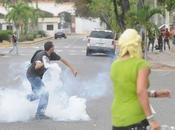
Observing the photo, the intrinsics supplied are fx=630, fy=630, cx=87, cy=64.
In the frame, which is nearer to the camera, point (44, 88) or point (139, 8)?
point (44, 88)

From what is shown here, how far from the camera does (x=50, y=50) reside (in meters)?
11.9

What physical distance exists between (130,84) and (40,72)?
20.8 feet

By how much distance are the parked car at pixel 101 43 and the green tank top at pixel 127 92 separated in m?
34.4

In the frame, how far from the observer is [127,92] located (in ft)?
18.9

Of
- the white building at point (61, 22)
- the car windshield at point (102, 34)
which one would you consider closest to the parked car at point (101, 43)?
the car windshield at point (102, 34)

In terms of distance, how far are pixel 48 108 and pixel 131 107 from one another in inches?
275

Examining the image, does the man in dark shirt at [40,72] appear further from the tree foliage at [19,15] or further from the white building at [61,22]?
the white building at [61,22]

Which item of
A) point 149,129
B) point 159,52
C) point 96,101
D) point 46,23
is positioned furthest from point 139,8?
point 46,23

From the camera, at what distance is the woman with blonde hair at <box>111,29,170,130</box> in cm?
565

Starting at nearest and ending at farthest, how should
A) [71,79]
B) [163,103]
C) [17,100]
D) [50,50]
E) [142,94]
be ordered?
[142,94] → [50,50] → [17,100] → [163,103] → [71,79]

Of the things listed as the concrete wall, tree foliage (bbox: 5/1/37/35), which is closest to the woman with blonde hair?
tree foliage (bbox: 5/1/37/35)

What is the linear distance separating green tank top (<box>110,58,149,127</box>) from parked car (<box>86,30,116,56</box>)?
113ft

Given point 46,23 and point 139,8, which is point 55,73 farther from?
point 46,23

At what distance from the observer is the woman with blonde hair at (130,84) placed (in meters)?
5.65
